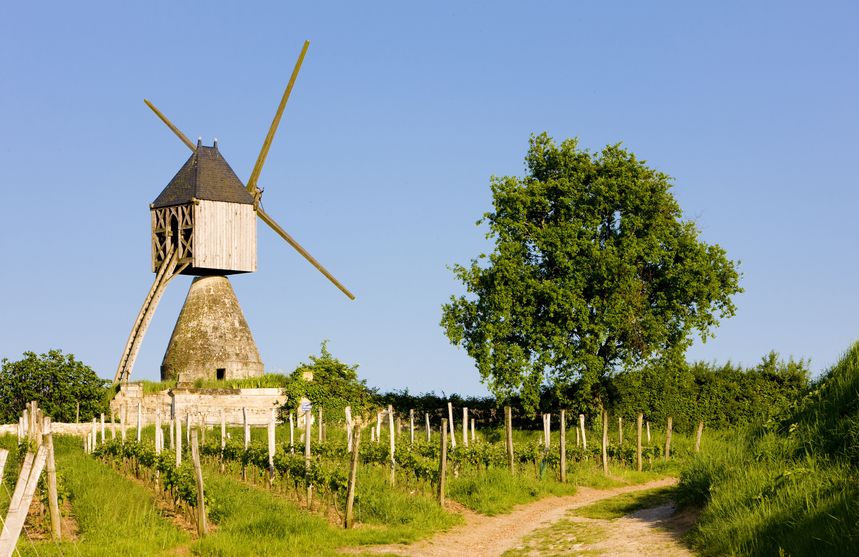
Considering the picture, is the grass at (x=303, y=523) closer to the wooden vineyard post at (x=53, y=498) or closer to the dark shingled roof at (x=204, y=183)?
the wooden vineyard post at (x=53, y=498)

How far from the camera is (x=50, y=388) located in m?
38.1

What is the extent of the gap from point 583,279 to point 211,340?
16.7 metres

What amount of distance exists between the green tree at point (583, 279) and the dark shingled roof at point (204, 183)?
12235 millimetres

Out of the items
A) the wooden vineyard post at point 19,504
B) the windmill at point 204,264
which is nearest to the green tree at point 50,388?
the windmill at point 204,264

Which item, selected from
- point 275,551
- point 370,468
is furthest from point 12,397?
point 275,551

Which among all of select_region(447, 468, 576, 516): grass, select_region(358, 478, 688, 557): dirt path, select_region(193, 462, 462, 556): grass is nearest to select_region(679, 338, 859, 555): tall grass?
select_region(358, 478, 688, 557): dirt path

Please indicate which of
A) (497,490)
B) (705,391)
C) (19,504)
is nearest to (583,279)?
(705,391)

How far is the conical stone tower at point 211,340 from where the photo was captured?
4256 cm

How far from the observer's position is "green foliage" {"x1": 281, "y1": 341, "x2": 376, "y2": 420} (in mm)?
40281

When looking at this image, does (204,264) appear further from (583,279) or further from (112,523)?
(112,523)

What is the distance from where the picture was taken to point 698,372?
3938 cm

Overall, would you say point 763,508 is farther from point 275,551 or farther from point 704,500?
point 275,551

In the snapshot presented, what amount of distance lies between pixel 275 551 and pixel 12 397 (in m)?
25.0

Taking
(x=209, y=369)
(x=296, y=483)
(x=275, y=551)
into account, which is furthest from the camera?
(x=209, y=369)
